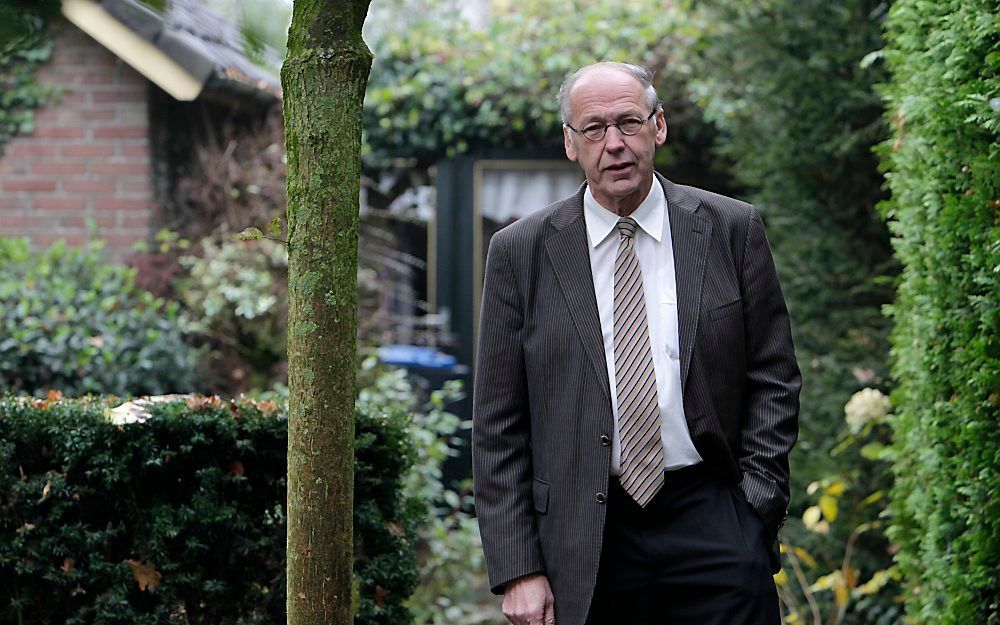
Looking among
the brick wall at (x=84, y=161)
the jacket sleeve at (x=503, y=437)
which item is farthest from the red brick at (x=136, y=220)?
the jacket sleeve at (x=503, y=437)

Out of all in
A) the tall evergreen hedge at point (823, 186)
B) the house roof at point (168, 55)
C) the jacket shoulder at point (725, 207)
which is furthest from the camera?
the house roof at point (168, 55)

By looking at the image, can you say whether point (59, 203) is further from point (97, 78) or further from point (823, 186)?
point (823, 186)

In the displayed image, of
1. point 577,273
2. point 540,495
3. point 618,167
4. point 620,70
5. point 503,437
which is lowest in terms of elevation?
point 540,495

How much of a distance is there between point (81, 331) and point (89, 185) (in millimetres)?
2040

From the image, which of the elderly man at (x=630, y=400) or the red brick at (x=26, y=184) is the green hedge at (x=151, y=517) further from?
the red brick at (x=26, y=184)

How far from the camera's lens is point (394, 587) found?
366 cm

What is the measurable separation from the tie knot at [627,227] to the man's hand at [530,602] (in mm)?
840

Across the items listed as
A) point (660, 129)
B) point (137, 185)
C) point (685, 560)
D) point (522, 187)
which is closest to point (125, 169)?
point (137, 185)

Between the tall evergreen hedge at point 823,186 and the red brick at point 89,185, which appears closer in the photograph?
the tall evergreen hedge at point 823,186

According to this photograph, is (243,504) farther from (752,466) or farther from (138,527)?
(752,466)

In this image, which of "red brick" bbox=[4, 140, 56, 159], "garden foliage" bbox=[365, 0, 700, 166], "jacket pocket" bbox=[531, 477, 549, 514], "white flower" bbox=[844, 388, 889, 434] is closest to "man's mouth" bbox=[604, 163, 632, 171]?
"jacket pocket" bbox=[531, 477, 549, 514]

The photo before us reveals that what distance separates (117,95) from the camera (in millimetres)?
8070

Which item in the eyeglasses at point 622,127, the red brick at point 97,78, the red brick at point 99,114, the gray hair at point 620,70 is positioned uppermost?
the red brick at point 97,78

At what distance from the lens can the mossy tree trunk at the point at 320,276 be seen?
2.47 meters
